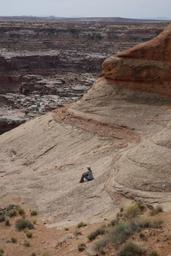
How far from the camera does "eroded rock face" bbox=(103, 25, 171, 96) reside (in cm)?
2692

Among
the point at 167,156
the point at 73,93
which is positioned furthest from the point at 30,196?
the point at 73,93

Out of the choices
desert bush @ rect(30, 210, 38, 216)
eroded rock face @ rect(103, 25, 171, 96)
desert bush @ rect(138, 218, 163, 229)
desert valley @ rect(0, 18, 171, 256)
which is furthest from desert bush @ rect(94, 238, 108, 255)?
eroded rock face @ rect(103, 25, 171, 96)

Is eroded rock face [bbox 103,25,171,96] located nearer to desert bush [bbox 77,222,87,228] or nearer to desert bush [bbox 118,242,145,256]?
desert bush [bbox 77,222,87,228]

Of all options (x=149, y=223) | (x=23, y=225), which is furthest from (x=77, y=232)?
(x=149, y=223)

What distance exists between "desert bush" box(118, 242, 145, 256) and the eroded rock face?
13638 millimetres

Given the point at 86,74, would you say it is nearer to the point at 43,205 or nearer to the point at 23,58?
the point at 23,58

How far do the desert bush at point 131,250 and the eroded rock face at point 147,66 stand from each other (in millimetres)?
13638

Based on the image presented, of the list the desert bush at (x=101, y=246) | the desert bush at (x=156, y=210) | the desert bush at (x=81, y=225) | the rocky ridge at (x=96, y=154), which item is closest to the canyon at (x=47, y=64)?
the rocky ridge at (x=96, y=154)

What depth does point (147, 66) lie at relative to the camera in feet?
90.3

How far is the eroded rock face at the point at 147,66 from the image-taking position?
2692 cm

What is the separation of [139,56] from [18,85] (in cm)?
4307

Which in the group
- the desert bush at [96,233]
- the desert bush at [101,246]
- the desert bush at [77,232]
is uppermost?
the desert bush at [101,246]

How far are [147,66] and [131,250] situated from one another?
1524 centimetres

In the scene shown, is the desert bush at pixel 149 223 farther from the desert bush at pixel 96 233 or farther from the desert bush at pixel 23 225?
the desert bush at pixel 23 225
